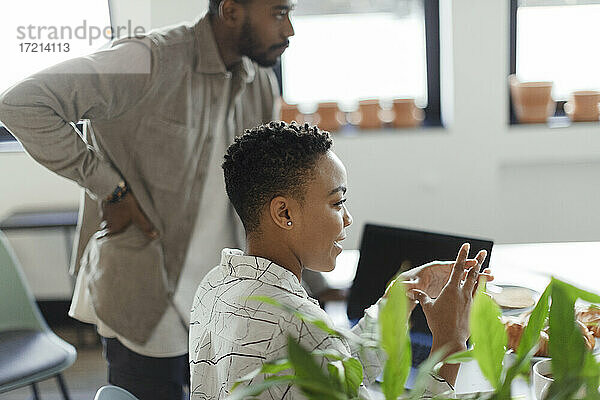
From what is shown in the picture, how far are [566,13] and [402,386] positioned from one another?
243 centimetres

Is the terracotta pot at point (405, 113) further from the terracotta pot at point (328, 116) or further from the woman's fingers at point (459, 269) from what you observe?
the woman's fingers at point (459, 269)

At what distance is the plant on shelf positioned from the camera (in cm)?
61

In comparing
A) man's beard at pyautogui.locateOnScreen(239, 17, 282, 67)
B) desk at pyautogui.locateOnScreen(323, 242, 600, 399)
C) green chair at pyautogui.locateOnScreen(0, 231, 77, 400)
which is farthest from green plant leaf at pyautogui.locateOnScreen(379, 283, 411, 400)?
green chair at pyautogui.locateOnScreen(0, 231, 77, 400)

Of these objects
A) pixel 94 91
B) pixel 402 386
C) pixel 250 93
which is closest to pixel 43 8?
pixel 94 91

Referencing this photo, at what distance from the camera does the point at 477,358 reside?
661 mm

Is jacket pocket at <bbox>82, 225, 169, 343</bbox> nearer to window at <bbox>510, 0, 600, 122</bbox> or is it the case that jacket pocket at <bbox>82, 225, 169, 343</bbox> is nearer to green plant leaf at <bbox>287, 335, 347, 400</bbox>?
green plant leaf at <bbox>287, 335, 347, 400</bbox>

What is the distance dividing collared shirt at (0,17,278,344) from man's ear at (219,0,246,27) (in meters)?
0.04

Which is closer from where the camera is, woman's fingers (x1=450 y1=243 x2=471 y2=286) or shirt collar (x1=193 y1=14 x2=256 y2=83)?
woman's fingers (x1=450 y1=243 x2=471 y2=286)

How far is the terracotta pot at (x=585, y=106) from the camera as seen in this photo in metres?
2.80

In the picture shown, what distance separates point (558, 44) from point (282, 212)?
2064 mm

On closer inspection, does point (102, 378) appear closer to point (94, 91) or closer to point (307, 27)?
point (94, 91)

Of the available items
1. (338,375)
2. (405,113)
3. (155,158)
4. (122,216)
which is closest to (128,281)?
(122,216)

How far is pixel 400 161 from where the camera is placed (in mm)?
2836

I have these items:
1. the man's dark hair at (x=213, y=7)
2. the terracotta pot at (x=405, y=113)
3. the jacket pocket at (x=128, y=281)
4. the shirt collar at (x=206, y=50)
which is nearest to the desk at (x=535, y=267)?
the jacket pocket at (x=128, y=281)
